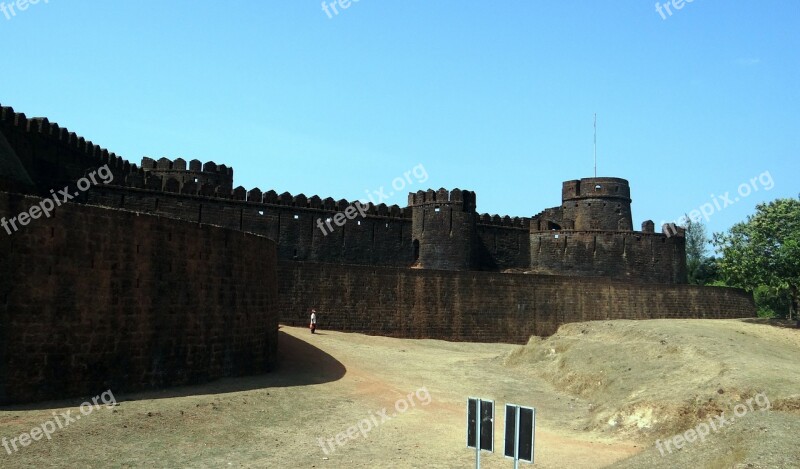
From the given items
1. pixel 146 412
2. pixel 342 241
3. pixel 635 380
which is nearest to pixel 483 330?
pixel 342 241

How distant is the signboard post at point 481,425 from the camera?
22.1ft

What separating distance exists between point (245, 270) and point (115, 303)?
12.5 ft

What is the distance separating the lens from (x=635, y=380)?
49.6ft

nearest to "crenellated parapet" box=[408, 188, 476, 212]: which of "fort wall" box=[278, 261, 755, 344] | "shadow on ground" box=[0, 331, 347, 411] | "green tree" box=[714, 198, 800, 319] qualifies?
"fort wall" box=[278, 261, 755, 344]

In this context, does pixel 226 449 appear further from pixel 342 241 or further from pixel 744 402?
pixel 342 241

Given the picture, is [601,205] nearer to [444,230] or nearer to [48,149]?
[444,230]

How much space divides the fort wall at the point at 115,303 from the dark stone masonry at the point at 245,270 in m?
0.03

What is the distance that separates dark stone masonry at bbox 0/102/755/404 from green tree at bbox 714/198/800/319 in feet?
11.9

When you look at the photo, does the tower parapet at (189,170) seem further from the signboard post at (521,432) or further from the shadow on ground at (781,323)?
the signboard post at (521,432)

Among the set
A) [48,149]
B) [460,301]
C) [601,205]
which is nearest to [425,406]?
[460,301]

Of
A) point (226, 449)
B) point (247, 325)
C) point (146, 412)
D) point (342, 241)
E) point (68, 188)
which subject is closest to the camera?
point (226, 449)

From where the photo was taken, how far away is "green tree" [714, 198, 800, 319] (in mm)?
28578

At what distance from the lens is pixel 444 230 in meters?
36.3

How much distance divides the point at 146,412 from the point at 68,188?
19830mm
